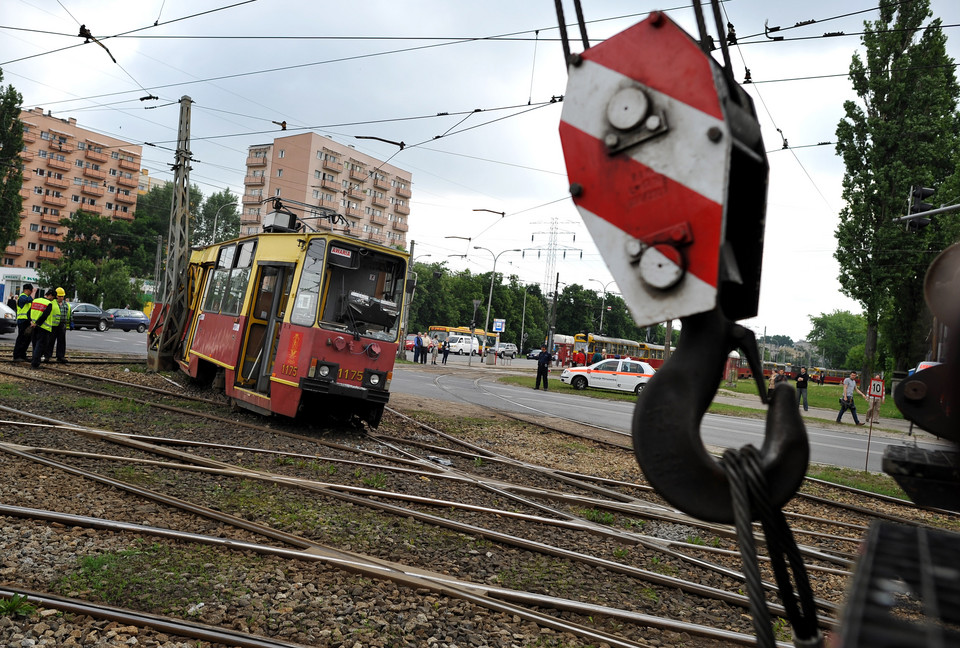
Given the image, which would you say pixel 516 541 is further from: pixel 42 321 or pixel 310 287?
pixel 42 321

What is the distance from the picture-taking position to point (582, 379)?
31.7 metres

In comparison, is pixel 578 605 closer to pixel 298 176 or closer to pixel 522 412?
pixel 522 412

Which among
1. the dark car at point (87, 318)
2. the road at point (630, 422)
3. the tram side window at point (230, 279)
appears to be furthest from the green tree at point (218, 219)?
the tram side window at point (230, 279)

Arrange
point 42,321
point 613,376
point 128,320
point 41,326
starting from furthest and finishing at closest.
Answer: point 128,320
point 613,376
point 41,326
point 42,321

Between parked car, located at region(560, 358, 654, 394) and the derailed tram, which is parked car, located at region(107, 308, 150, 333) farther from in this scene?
the derailed tram

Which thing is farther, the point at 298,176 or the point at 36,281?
the point at 298,176

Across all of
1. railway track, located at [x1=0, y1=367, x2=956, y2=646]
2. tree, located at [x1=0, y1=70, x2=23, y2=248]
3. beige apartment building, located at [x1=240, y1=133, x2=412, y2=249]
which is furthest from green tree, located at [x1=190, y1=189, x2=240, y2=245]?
railway track, located at [x1=0, y1=367, x2=956, y2=646]

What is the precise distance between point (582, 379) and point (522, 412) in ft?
48.4

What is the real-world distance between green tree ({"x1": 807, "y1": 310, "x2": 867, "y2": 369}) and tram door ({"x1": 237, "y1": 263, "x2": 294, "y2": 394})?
14541 cm

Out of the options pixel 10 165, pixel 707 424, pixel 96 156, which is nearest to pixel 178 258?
pixel 707 424

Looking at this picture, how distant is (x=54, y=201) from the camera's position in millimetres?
89188

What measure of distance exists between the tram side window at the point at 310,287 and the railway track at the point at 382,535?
1767 millimetres

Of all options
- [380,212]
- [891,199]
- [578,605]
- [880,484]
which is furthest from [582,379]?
[380,212]

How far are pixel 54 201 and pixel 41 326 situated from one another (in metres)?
87.8
